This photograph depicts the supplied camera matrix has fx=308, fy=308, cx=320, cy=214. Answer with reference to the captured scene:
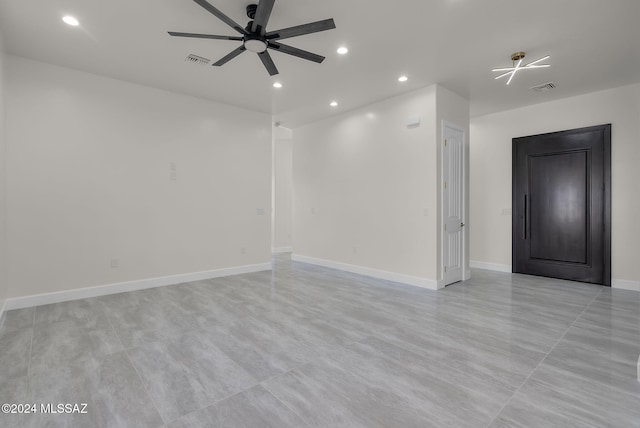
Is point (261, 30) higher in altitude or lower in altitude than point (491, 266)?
higher

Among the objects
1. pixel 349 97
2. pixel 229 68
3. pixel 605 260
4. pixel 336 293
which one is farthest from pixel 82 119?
pixel 605 260

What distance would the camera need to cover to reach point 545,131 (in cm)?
545

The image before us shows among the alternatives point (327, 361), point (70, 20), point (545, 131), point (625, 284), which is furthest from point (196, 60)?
point (625, 284)

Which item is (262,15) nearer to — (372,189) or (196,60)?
(196,60)

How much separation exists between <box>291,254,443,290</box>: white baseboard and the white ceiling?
2961 millimetres

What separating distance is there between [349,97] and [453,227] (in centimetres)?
274

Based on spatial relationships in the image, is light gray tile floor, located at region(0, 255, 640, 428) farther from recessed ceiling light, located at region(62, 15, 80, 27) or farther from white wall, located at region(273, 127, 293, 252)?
white wall, located at region(273, 127, 293, 252)

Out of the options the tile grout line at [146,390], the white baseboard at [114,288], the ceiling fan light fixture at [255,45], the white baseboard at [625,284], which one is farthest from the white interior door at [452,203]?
the tile grout line at [146,390]

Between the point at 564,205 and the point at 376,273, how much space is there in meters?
3.42

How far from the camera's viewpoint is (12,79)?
Result: 371cm

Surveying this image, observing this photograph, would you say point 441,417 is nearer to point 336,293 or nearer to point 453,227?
point 336,293

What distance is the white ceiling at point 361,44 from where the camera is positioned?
2.87 m

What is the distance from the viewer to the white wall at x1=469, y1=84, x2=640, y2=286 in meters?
4.64

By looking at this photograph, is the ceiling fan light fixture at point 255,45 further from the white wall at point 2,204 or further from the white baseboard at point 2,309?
the white baseboard at point 2,309
